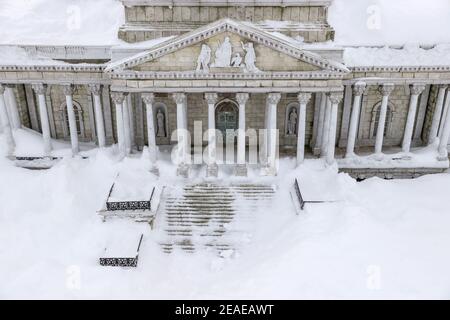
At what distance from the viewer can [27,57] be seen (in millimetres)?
27953

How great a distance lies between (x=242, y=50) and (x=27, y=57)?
1318 cm

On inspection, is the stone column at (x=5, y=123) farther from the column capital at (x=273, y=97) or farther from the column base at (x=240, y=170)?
the column capital at (x=273, y=97)

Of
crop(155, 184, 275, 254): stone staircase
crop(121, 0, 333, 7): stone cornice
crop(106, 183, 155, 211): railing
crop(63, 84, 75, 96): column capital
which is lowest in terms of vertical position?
crop(155, 184, 275, 254): stone staircase

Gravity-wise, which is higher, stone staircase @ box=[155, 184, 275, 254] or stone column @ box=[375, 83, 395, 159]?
stone column @ box=[375, 83, 395, 159]

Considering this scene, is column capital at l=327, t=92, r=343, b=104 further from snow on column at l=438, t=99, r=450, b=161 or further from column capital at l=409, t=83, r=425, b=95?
snow on column at l=438, t=99, r=450, b=161

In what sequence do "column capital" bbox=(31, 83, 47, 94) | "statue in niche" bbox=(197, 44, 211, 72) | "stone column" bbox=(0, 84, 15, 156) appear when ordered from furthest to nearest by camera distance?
1. "stone column" bbox=(0, 84, 15, 156)
2. "column capital" bbox=(31, 83, 47, 94)
3. "statue in niche" bbox=(197, 44, 211, 72)

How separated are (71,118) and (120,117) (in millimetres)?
3709

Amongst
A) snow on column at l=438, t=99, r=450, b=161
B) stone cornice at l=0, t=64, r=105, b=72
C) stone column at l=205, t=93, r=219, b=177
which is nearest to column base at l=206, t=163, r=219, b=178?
stone column at l=205, t=93, r=219, b=177

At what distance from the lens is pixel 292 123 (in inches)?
1207

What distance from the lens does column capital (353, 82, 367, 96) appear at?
2747 centimetres

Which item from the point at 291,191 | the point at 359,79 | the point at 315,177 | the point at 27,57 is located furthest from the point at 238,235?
the point at 27,57

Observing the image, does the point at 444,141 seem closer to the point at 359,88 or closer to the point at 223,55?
the point at 359,88

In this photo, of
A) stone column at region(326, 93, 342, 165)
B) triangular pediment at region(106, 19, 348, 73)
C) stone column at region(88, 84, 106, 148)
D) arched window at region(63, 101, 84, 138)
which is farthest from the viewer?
arched window at region(63, 101, 84, 138)

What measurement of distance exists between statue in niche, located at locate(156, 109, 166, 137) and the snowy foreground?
11.3 ft
